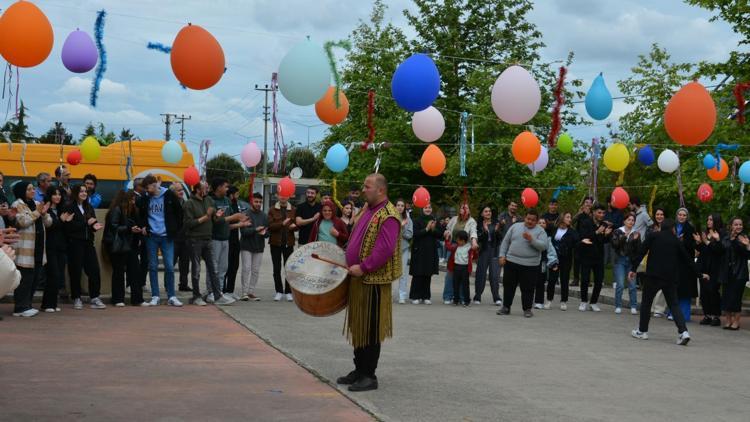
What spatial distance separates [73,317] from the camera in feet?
42.4

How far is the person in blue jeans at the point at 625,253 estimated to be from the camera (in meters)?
15.6

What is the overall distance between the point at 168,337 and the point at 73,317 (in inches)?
96.0

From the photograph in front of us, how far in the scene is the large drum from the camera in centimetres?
825

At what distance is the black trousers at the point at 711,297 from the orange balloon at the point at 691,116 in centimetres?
307

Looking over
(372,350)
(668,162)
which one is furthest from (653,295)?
(668,162)

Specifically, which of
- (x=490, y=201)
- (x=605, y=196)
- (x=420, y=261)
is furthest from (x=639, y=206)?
(x=605, y=196)

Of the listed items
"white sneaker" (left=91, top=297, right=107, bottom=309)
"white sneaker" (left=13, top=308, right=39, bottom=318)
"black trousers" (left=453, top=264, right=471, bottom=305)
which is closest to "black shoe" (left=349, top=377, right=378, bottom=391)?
"white sneaker" (left=13, top=308, right=39, bottom=318)

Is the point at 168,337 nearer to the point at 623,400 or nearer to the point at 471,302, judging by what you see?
the point at 623,400

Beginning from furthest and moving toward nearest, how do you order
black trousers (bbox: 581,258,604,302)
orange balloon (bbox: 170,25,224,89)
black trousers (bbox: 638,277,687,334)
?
black trousers (bbox: 581,258,604,302)
black trousers (bbox: 638,277,687,334)
orange balloon (bbox: 170,25,224,89)

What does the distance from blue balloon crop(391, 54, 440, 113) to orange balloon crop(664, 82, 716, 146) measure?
3.49 meters

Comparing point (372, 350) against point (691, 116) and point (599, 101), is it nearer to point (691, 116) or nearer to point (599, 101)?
point (691, 116)

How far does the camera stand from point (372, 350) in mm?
8227

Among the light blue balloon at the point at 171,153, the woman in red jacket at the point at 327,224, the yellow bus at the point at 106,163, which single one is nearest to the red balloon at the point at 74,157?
the yellow bus at the point at 106,163

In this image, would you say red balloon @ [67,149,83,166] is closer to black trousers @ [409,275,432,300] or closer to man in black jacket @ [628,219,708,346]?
black trousers @ [409,275,432,300]
